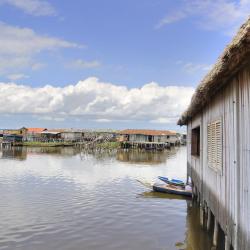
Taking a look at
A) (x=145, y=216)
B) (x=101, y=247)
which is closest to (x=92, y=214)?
(x=145, y=216)

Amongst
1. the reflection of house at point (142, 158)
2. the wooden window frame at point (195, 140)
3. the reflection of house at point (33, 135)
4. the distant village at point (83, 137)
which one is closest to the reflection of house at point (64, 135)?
the distant village at point (83, 137)

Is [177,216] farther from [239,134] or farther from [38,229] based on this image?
[239,134]

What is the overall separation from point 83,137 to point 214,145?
278ft

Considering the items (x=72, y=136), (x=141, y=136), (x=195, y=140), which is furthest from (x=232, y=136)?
(x=72, y=136)

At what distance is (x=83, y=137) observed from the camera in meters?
91.7

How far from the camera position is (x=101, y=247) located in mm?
10570

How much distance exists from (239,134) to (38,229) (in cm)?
936

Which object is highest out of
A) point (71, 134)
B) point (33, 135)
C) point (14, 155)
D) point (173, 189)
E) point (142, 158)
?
point (71, 134)

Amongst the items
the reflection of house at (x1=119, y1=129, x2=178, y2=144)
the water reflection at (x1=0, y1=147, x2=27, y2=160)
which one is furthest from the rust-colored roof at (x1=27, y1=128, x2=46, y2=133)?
the water reflection at (x1=0, y1=147, x2=27, y2=160)

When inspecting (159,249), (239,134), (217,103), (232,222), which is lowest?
(159,249)

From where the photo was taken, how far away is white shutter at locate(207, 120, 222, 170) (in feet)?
25.2

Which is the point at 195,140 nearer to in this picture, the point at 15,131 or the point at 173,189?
the point at 173,189

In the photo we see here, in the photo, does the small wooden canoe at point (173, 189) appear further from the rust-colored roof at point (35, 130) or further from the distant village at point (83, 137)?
the rust-colored roof at point (35, 130)

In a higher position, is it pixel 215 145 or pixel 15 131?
pixel 15 131
